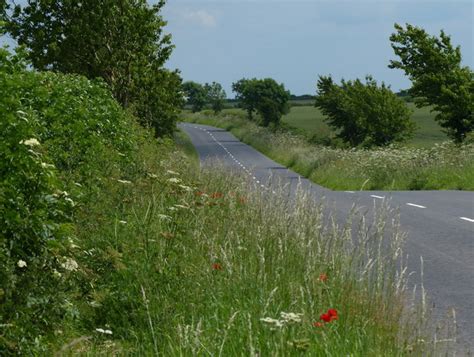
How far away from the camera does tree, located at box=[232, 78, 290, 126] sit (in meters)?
104

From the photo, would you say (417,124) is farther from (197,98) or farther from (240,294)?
(197,98)

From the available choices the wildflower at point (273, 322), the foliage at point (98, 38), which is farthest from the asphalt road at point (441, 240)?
the foliage at point (98, 38)

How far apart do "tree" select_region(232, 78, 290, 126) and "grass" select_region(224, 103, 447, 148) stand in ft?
8.53

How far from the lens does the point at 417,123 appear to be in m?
106

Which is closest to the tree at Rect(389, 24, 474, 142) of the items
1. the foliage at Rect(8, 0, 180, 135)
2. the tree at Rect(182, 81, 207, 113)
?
the foliage at Rect(8, 0, 180, 135)

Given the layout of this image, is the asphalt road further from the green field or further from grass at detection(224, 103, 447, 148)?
the green field

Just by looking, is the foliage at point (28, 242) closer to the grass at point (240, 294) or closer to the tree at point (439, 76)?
the grass at point (240, 294)

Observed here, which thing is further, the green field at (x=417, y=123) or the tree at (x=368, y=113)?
the green field at (x=417, y=123)

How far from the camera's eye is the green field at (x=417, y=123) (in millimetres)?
83606

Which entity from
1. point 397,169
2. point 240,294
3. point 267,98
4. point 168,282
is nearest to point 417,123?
point 267,98

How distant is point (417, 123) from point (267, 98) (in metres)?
18.5

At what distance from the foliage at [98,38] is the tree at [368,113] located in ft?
71.9

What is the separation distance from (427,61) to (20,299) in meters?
39.8

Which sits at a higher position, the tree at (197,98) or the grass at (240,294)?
the grass at (240,294)
